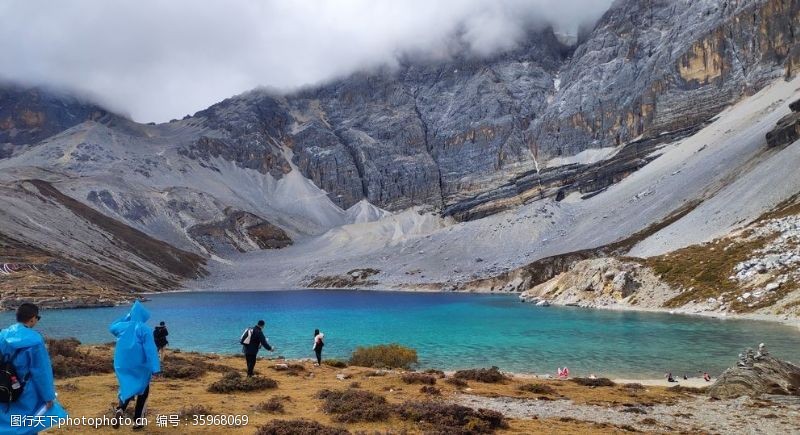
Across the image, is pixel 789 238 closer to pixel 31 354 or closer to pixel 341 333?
pixel 341 333

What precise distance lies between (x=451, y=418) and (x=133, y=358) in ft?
24.7

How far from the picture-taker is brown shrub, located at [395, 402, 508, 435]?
12166 mm

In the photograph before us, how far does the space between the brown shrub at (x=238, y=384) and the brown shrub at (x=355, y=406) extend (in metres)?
2.52

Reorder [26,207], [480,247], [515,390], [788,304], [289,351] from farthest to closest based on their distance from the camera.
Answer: [480,247] < [26,207] < [788,304] < [289,351] < [515,390]

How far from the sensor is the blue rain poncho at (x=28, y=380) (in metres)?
6.87

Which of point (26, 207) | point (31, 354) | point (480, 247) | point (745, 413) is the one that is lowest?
point (480, 247)

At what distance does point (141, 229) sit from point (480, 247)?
122 metres

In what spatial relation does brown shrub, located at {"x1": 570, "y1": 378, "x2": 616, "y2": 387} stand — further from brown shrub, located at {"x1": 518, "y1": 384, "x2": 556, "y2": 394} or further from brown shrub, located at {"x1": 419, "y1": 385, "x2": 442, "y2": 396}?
brown shrub, located at {"x1": 419, "y1": 385, "x2": 442, "y2": 396}

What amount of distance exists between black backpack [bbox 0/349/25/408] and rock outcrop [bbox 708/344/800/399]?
21132 millimetres

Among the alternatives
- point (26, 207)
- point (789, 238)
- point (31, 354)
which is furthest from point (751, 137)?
point (26, 207)

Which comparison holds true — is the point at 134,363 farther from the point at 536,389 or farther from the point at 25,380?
the point at 536,389

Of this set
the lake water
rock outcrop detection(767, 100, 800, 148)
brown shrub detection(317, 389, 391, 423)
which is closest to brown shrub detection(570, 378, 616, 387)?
the lake water

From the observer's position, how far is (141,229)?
185500 millimetres

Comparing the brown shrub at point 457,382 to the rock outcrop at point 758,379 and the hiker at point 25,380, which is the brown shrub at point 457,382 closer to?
the rock outcrop at point 758,379
